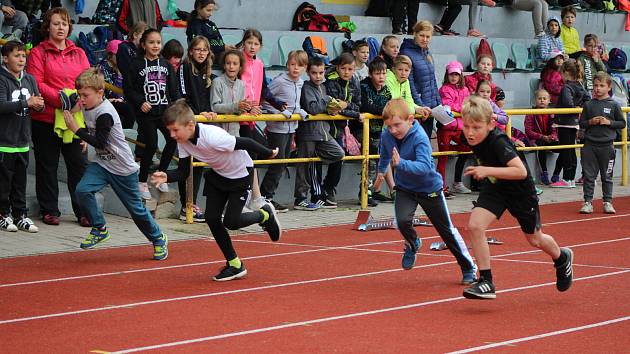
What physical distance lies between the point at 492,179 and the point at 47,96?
5.51 metres

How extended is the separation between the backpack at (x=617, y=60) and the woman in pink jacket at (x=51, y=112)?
12.7 metres

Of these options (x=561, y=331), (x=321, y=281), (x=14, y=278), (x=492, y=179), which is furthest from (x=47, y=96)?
(x=561, y=331)

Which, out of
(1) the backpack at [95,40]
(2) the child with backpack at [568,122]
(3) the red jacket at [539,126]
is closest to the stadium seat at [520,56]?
(2) the child with backpack at [568,122]

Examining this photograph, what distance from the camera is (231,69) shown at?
1327 centimetres

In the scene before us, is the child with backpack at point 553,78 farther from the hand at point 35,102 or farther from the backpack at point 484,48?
the hand at point 35,102

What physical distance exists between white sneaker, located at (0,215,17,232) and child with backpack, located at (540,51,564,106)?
31.3ft

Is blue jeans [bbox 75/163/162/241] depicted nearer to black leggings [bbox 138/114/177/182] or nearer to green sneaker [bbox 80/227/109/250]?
green sneaker [bbox 80/227/109/250]

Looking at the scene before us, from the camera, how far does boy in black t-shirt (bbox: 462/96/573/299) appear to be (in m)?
8.49

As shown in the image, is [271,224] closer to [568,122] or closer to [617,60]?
[568,122]

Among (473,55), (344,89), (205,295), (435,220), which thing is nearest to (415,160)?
(435,220)

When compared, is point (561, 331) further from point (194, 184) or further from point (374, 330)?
point (194, 184)

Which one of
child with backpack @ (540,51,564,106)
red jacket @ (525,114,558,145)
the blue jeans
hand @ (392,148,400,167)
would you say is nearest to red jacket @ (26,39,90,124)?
the blue jeans

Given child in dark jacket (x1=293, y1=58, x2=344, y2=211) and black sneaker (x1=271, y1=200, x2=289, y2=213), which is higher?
child in dark jacket (x1=293, y1=58, x2=344, y2=211)

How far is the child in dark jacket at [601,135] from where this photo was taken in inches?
577
